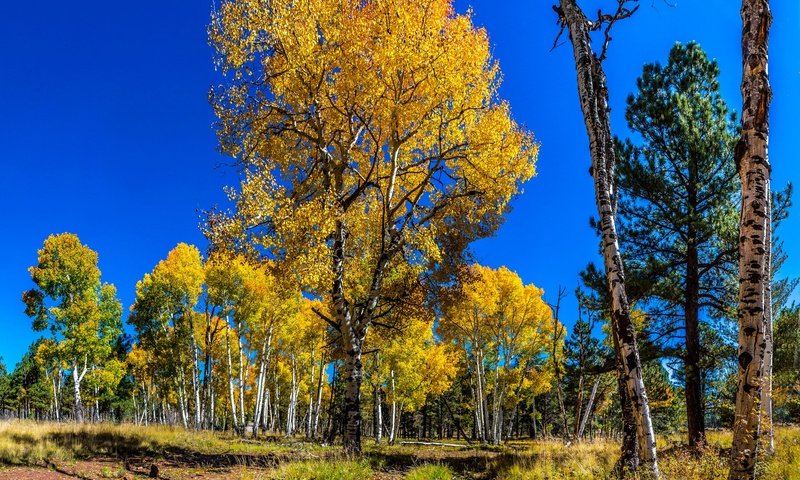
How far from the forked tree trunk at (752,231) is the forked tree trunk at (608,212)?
81.6 inches

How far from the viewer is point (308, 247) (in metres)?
9.69

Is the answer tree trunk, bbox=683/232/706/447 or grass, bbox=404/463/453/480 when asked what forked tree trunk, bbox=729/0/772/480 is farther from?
tree trunk, bbox=683/232/706/447

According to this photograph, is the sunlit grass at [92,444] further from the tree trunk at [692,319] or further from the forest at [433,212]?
the tree trunk at [692,319]

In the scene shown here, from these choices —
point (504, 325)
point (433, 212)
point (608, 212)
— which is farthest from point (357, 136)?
point (504, 325)

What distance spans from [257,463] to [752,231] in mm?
10546

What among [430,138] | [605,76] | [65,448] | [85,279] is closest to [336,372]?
[85,279]

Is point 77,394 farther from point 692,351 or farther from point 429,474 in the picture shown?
point 692,351

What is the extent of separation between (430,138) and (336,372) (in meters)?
23.3

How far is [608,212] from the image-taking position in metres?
6.68

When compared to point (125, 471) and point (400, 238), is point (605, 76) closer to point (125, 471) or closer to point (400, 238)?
point (400, 238)

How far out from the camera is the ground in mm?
7355

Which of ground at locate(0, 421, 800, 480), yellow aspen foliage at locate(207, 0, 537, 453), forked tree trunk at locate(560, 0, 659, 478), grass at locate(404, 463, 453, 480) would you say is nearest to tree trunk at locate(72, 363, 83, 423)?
ground at locate(0, 421, 800, 480)

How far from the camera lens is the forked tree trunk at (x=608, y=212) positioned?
5823 millimetres

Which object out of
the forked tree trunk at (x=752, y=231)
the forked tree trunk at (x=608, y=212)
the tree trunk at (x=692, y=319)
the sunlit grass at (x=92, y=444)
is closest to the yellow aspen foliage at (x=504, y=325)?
the tree trunk at (x=692, y=319)
